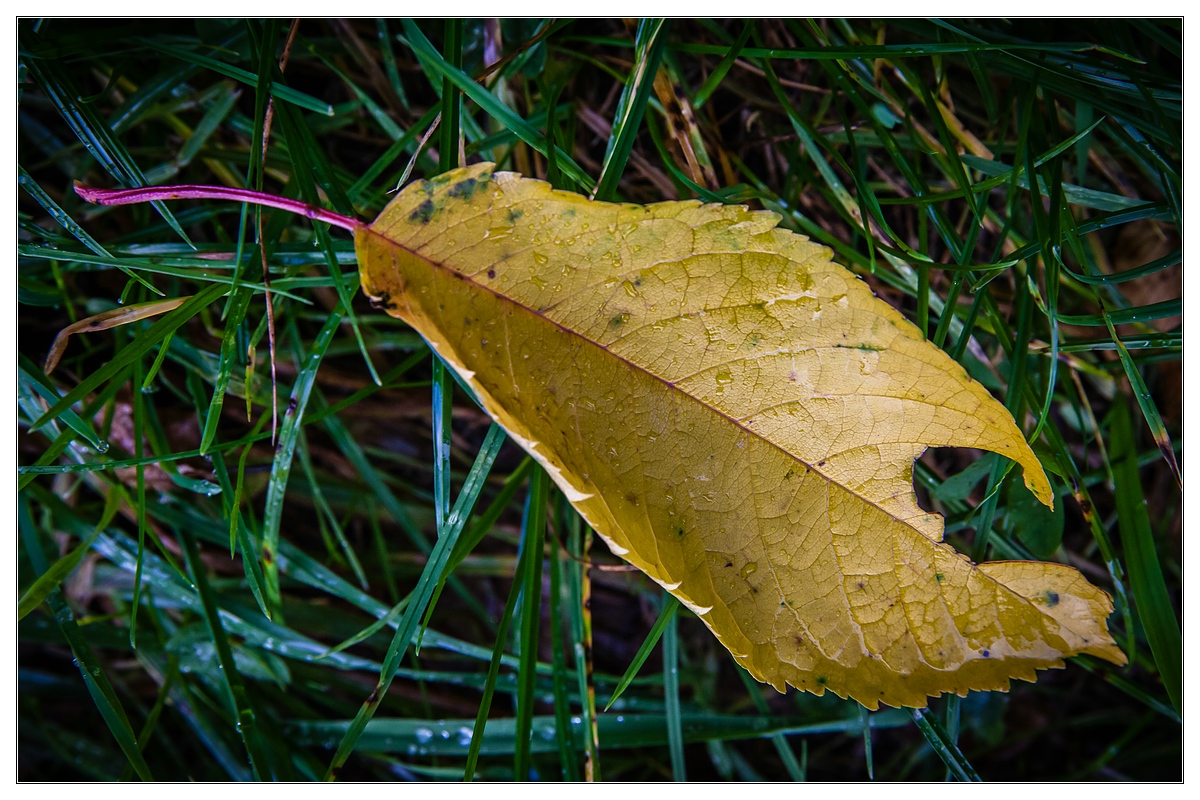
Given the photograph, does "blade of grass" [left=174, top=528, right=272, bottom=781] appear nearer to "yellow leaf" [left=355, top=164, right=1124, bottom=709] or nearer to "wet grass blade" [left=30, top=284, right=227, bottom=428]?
"wet grass blade" [left=30, top=284, right=227, bottom=428]

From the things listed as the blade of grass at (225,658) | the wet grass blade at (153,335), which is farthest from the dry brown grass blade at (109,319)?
the blade of grass at (225,658)

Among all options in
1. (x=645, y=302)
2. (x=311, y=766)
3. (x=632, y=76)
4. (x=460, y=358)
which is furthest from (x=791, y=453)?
(x=311, y=766)

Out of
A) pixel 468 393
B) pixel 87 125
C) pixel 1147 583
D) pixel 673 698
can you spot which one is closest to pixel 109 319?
pixel 87 125

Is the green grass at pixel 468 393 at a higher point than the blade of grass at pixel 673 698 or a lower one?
higher

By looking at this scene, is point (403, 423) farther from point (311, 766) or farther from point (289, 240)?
point (311, 766)

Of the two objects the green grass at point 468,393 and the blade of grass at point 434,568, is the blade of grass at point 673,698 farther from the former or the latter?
the blade of grass at point 434,568

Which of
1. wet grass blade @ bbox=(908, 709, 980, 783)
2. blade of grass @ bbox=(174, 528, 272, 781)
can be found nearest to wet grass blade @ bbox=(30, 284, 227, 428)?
blade of grass @ bbox=(174, 528, 272, 781)
